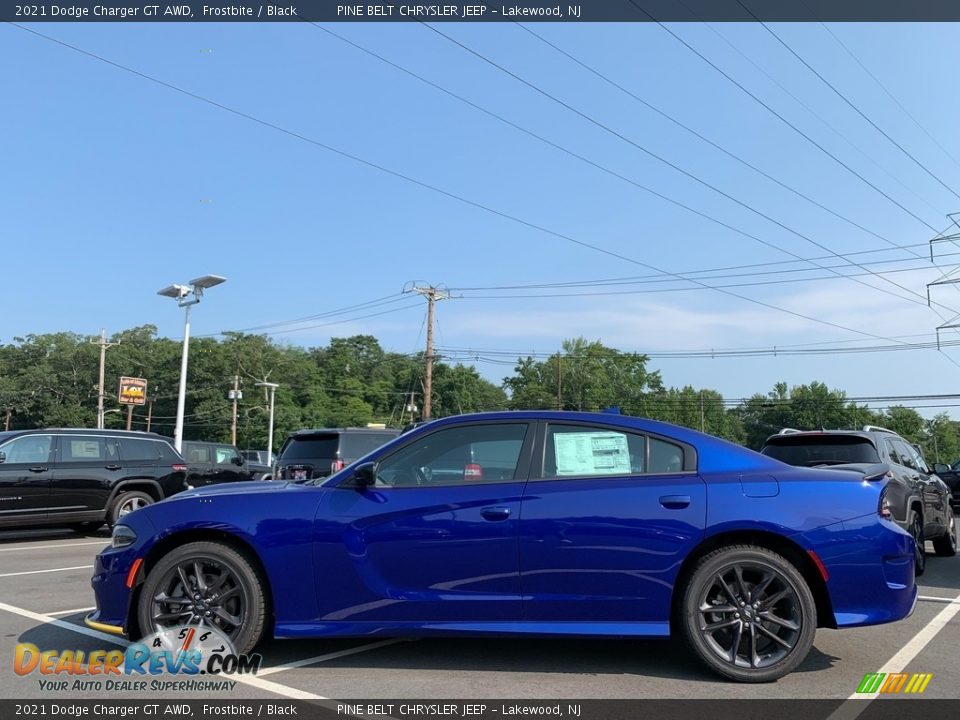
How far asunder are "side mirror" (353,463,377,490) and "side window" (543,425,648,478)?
1.04 meters

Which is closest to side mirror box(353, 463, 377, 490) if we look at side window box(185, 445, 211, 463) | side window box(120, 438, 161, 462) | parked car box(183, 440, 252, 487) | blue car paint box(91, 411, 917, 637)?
blue car paint box(91, 411, 917, 637)

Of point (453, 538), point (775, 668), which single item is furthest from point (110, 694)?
point (775, 668)

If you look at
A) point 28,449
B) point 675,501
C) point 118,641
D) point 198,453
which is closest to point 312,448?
point 28,449

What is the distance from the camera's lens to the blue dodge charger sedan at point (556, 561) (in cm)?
449

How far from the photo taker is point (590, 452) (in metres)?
4.82

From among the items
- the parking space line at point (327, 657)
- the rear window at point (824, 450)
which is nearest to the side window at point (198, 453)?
the rear window at point (824, 450)

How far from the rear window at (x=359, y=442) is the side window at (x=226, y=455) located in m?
7.05

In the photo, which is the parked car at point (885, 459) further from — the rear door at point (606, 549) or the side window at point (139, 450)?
the side window at point (139, 450)

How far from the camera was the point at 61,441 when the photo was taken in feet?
40.2

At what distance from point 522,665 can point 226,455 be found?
16.6 metres

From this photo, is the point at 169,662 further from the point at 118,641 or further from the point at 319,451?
the point at 319,451

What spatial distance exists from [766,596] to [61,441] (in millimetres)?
11236

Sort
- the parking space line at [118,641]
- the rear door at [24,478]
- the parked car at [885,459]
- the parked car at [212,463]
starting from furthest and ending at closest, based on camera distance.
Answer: the parked car at [212,463]
the rear door at [24,478]
the parked car at [885,459]
the parking space line at [118,641]

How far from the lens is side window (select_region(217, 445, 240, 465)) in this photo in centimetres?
1970
